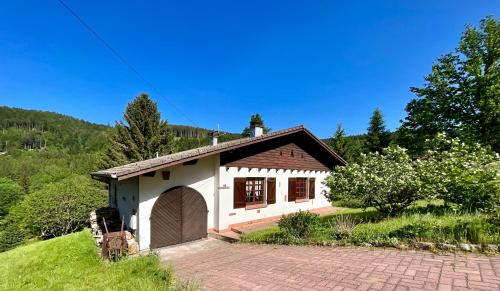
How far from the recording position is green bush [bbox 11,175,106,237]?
2103 centimetres

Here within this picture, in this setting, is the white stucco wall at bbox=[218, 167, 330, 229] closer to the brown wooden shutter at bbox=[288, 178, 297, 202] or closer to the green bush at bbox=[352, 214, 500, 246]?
the brown wooden shutter at bbox=[288, 178, 297, 202]

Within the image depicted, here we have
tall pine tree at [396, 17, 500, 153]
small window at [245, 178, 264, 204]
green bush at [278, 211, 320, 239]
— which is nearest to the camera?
green bush at [278, 211, 320, 239]

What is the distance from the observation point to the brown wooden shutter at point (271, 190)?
1307 centimetres

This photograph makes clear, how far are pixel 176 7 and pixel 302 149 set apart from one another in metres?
9.49

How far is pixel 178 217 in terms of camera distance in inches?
386

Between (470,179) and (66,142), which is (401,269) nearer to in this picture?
(470,179)

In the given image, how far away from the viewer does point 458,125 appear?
57.3ft

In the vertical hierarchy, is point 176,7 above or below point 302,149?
above

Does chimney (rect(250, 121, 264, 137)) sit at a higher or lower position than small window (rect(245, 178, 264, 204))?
higher

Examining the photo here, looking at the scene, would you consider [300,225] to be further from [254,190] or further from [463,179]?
[463,179]

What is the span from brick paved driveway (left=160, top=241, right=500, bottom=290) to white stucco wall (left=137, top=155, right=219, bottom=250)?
2.52 m

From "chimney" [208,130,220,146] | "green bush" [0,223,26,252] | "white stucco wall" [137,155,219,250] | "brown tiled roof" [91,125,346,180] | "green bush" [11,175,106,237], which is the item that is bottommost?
"green bush" [0,223,26,252]

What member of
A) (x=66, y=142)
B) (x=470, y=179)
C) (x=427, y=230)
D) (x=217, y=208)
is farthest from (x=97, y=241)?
(x=66, y=142)

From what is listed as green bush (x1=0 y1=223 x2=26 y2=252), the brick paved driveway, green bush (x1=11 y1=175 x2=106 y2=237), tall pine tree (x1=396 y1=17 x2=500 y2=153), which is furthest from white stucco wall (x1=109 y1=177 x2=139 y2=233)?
tall pine tree (x1=396 y1=17 x2=500 y2=153)
